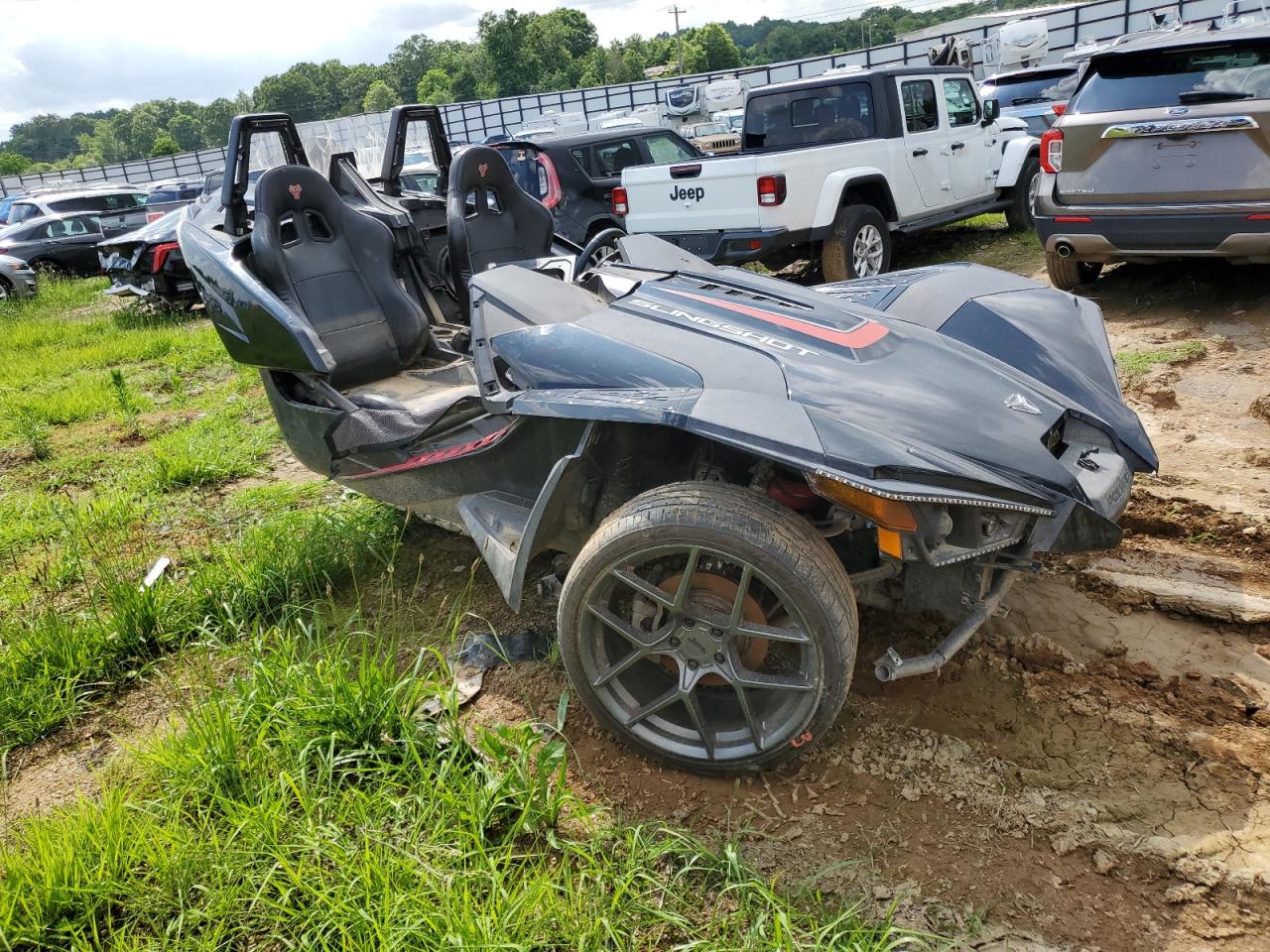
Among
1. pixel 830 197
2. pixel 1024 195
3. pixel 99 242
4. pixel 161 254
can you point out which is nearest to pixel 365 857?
pixel 830 197

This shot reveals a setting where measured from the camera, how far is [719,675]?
97.0 inches

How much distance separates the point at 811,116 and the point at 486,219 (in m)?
4.75

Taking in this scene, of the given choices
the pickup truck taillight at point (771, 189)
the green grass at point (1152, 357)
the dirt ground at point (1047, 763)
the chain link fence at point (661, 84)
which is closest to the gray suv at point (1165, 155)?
the green grass at point (1152, 357)

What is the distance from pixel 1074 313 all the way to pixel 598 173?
276 inches

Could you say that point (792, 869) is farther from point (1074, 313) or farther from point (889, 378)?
point (1074, 313)

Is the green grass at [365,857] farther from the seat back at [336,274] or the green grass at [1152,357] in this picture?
the green grass at [1152,357]

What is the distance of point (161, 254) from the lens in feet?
Answer: 34.9

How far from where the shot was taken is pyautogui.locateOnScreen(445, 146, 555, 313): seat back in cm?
450

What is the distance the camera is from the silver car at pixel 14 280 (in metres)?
13.3

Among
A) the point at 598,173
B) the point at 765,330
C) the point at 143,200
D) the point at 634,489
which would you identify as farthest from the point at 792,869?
the point at 143,200

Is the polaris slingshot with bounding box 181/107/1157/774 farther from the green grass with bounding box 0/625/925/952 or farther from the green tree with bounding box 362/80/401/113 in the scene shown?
the green tree with bounding box 362/80/401/113

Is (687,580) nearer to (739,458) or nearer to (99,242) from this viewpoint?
(739,458)

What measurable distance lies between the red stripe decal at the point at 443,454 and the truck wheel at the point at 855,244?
5.04m

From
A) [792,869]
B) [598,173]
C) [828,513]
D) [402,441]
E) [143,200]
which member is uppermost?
[143,200]
